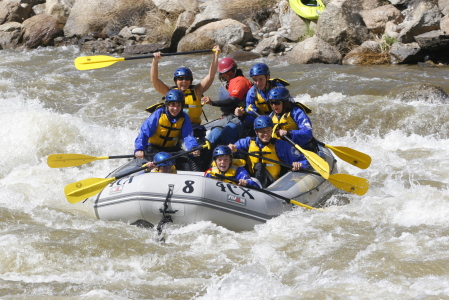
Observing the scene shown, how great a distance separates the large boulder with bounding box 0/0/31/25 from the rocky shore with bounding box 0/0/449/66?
0.10 feet

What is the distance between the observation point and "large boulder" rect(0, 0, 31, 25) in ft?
62.8

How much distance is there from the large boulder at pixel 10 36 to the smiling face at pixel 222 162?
13.1 metres

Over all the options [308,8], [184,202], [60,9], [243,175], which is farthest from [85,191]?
[60,9]

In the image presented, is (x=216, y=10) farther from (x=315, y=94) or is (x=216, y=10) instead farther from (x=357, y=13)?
(x=315, y=94)

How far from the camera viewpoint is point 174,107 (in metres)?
6.26

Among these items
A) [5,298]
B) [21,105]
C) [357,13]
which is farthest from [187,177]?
[357,13]

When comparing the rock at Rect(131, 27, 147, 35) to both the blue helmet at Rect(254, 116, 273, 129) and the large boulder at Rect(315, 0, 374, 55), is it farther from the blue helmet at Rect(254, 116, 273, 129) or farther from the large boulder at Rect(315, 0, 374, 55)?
the blue helmet at Rect(254, 116, 273, 129)

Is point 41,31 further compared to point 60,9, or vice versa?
point 60,9

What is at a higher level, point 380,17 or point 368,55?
point 380,17

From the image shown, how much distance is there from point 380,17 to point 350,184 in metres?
8.78

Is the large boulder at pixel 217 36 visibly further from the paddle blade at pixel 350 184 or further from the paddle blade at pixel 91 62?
the paddle blade at pixel 350 184

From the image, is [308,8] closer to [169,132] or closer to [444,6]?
[444,6]

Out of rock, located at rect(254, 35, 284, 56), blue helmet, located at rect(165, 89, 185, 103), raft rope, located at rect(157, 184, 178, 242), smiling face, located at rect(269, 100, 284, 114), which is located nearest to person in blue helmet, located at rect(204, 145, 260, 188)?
raft rope, located at rect(157, 184, 178, 242)

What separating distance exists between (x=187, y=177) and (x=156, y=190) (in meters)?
0.31
